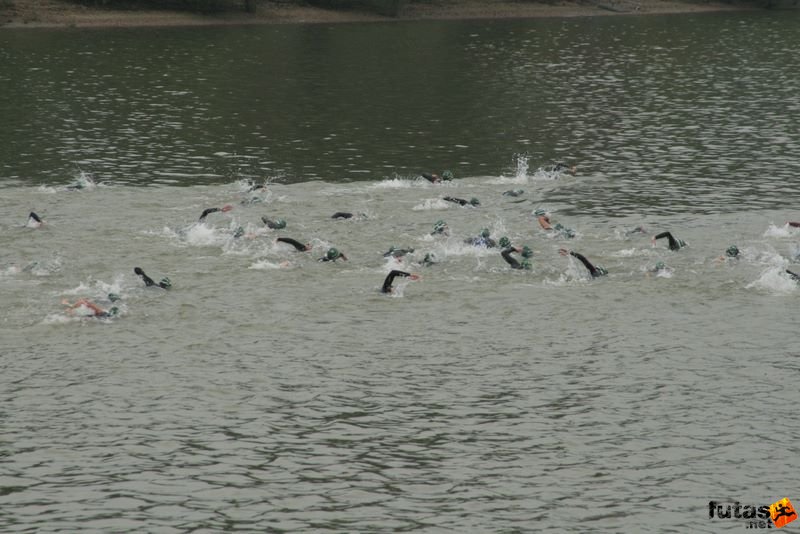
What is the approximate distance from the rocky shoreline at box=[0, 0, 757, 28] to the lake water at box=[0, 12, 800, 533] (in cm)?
4703

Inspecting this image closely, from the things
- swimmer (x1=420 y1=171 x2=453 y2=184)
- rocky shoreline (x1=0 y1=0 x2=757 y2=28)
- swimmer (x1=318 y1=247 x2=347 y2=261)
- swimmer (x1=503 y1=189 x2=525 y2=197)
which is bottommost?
swimmer (x1=318 y1=247 x2=347 y2=261)

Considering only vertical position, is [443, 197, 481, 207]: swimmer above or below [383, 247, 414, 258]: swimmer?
above

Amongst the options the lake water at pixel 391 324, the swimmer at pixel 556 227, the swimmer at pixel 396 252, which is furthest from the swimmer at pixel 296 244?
the swimmer at pixel 556 227

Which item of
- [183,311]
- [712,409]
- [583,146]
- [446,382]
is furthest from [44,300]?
[583,146]

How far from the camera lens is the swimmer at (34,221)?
58625 mm

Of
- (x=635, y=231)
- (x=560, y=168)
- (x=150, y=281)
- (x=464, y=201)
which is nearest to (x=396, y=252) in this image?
(x=150, y=281)

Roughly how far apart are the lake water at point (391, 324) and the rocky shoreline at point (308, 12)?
47032mm

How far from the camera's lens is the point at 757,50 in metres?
133

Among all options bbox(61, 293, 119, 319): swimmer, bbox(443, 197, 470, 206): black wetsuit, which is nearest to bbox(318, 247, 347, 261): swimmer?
bbox(61, 293, 119, 319): swimmer

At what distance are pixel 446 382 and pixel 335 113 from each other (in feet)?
185

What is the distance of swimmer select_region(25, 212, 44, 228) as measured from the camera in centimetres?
5862

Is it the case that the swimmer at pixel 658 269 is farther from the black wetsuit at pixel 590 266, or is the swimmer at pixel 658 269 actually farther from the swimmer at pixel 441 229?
the swimmer at pixel 441 229

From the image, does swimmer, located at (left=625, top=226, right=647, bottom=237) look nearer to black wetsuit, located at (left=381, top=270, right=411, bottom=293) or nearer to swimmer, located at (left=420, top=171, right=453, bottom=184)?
black wetsuit, located at (left=381, top=270, right=411, bottom=293)

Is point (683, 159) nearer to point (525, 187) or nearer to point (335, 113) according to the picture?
point (525, 187)
